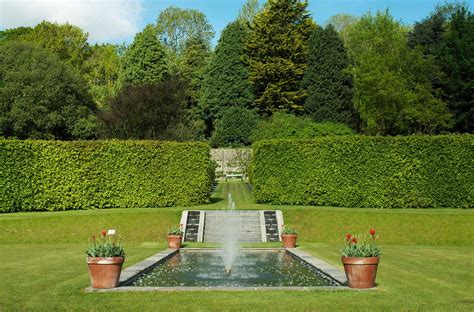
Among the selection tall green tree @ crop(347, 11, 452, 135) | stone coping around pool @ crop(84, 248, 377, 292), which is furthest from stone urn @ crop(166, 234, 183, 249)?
tall green tree @ crop(347, 11, 452, 135)

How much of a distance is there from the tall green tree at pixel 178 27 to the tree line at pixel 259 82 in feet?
6.48

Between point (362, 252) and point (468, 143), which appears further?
point (468, 143)

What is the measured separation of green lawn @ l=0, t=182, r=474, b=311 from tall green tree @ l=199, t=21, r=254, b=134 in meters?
25.2

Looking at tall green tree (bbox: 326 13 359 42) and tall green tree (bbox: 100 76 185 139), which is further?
tall green tree (bbox: 326 13 359 42)

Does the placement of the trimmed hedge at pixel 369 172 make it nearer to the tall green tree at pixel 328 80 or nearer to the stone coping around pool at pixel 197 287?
the stone coping around pool at pixel 197 287

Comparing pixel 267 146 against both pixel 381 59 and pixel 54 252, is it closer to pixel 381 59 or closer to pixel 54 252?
pixel 54 252

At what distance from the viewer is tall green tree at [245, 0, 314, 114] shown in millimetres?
54594

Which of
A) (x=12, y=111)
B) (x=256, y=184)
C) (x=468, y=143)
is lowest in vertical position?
(x=256, y=184)

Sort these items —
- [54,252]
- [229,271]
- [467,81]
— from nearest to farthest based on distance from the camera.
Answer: [229,271], [54,252], [467,81]

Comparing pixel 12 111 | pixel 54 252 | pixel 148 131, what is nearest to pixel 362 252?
pixel 54 252

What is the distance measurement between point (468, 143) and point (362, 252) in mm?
17565

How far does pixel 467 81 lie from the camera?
1737 inches

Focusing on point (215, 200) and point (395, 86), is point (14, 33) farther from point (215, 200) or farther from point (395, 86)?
point (215, 200)

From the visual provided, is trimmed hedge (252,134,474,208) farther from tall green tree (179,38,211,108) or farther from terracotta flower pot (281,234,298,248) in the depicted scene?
tall green tree (179,38,211,108)
